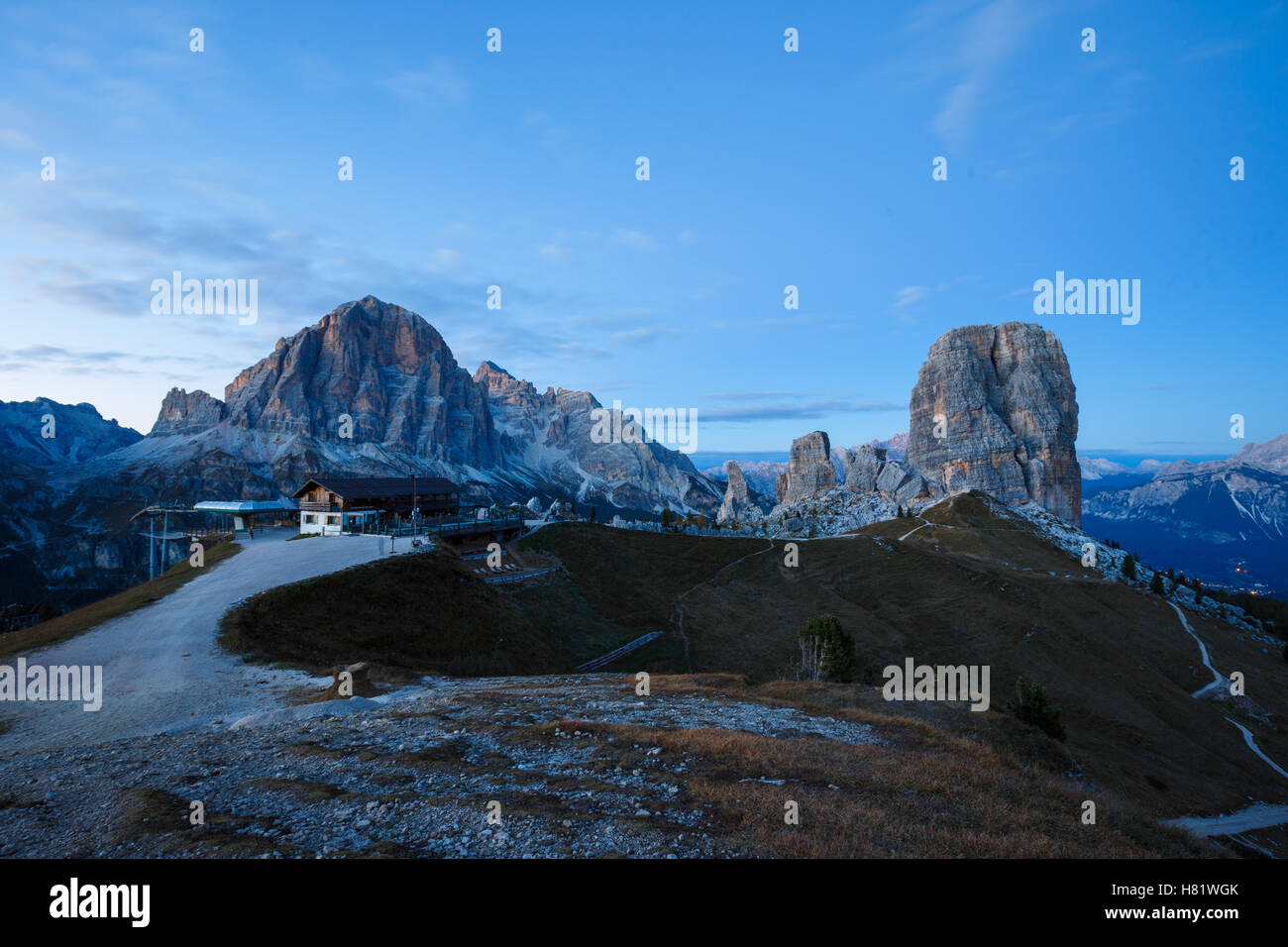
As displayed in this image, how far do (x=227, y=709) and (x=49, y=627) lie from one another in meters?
19.9

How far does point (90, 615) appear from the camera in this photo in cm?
3497

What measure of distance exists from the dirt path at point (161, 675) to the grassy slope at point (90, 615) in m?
0.83

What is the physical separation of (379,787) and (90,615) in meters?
33.5

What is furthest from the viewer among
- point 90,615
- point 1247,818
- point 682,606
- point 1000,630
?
point 682,606

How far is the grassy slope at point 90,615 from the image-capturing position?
29938 millimetres

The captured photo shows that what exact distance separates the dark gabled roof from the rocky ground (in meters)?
57.0

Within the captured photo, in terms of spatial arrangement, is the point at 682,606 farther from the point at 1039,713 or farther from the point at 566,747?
the point at 566,747

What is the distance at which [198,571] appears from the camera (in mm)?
46719

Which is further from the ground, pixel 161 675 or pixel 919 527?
pixel 161 675

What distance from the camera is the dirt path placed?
20906mm

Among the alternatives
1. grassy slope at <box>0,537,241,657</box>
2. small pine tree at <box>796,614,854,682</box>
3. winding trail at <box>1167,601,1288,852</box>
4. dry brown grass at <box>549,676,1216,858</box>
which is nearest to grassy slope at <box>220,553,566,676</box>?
grassy slope at <box>0,537,241,657</box>

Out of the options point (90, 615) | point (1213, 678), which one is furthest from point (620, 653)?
point (1213, 678)

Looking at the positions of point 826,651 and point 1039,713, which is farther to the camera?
point 826,651
